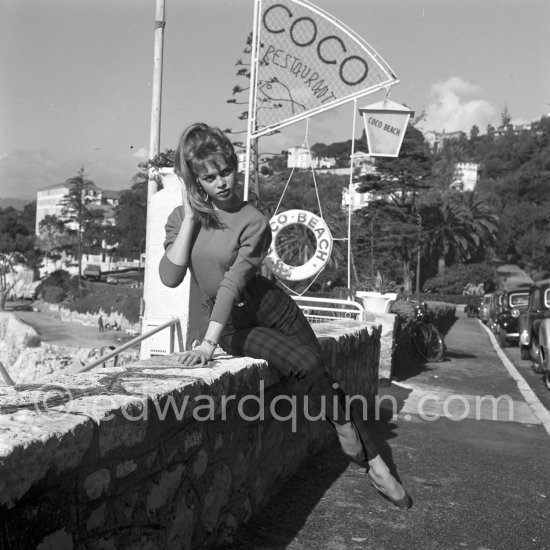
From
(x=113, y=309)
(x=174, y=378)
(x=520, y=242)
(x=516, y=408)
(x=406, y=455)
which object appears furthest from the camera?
(x=520, y=242)

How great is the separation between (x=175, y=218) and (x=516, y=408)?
594 centimetres

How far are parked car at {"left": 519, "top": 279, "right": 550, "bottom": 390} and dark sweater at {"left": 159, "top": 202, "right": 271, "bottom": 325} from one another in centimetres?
809

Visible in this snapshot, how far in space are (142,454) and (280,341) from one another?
1.19 meters

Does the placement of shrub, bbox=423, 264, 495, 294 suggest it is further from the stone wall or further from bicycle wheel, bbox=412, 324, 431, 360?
the stone wall

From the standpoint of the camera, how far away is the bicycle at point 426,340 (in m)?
13.5

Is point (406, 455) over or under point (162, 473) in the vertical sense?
under

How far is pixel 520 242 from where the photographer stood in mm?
102125

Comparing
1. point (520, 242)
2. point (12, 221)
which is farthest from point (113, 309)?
point (520, 242)

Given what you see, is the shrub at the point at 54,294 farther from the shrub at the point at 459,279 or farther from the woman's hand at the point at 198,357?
the woman's hand at the point at 198,357

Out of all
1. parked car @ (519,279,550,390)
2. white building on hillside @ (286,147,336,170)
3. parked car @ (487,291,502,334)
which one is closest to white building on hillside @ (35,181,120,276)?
parked car @ (487,291,502,334)

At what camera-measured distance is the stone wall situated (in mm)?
2137

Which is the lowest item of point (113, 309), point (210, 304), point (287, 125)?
point (113, 309)

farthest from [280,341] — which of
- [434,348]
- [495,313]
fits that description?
[495,313]

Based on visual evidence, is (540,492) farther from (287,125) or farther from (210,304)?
(287,125)
